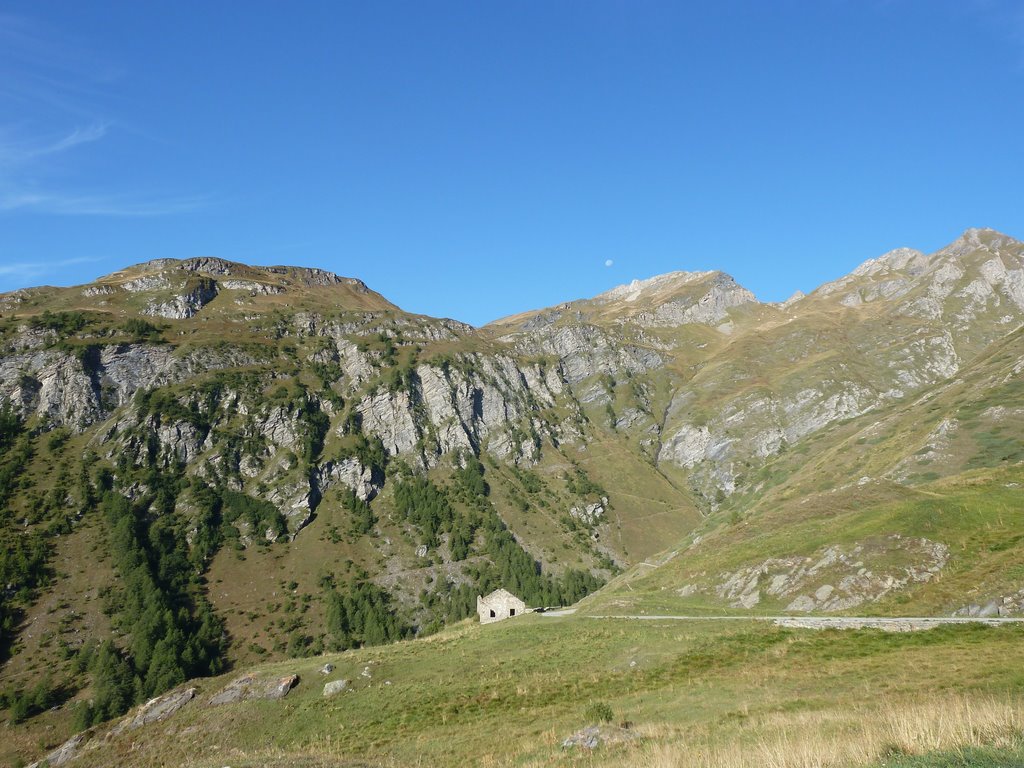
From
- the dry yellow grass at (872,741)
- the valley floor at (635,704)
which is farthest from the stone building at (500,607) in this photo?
the dry yellow grass at (872,741)

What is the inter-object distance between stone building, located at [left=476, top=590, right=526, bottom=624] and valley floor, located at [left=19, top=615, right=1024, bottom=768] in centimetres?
2802

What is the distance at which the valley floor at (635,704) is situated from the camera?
15586 mm

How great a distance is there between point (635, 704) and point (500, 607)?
5948 cm

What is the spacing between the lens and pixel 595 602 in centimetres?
7925

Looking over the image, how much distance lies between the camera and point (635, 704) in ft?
106

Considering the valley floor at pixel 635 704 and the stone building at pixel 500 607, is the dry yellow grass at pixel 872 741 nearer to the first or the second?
the valley floor at pixel 635 704

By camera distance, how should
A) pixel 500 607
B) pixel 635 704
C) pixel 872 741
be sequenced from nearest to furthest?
pixel 872 741 < pixel 635 704 < pixel 500 607

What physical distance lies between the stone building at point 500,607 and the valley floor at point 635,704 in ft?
91.9

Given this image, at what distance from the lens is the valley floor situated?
15586 mm

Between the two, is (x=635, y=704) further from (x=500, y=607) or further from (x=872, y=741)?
(x=500, y=607)

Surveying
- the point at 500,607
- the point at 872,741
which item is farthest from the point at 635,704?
the point at 500,607

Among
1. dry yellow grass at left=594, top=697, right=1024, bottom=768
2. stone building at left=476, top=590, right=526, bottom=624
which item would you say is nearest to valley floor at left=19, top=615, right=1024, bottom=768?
dry yellow grass at left=594, top=697, right=1024, bottom=768

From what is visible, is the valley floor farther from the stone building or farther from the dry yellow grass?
the stone building

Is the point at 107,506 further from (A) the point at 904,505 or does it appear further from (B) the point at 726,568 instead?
(A) the point at 904,505
